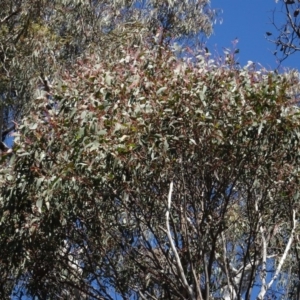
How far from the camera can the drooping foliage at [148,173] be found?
4.94 metres

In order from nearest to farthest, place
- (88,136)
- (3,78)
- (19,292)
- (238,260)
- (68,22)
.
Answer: (88,136), (19,292), (238,260), (3,78), (68,22)

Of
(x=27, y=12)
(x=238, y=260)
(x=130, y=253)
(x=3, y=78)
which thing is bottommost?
(x=130, y=253)

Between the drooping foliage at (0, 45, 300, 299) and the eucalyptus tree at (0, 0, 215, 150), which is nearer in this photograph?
the drooping foliage at (0, 45, 300, 299)

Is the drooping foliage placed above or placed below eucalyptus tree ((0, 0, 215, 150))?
below

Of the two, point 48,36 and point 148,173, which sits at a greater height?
point 48,36

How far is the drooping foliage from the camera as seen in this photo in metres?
4.94

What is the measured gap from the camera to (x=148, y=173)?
5.07 metres

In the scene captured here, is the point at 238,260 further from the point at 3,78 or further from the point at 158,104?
the point at 3,78

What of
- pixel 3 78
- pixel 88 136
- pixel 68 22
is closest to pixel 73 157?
pixel 88 136

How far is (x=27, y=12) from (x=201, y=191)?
5.37 m

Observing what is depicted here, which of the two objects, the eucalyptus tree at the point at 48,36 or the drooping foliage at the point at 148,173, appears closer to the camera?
the drooping foliage at the point at 148,173

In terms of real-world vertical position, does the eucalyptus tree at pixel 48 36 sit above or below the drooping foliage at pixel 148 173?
above

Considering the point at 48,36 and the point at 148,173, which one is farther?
the point at 48,36

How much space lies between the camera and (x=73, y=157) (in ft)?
16.0
